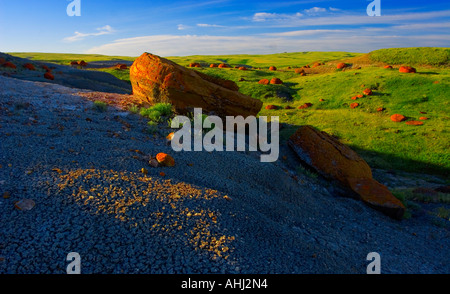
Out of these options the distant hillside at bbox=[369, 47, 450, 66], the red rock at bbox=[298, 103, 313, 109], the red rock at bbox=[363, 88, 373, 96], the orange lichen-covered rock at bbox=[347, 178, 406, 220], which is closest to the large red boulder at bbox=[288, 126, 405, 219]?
the orange lichen-covered rock at bbox=[347, 178, 406, 220]

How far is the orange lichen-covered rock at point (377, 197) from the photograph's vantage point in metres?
8.10

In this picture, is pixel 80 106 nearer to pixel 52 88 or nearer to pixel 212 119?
pixel 52 88

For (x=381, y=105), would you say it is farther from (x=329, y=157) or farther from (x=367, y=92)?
(x=329, y=157)

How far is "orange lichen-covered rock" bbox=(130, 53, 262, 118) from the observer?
38.4 feet

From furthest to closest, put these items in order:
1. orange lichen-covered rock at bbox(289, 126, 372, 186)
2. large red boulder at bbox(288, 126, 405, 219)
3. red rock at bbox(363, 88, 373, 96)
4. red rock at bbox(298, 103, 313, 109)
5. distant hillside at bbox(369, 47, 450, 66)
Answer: distant hillside at bbox(369, 47, 450, 66)
red rock at bbox(363, 88, 373, 96)
red rock at bbox(298, 103, 313, 109)
orange lichen-covered rock at bbox(289, 126, 372, 186)
large red boulder at bbox(288, 126, 405, 219)

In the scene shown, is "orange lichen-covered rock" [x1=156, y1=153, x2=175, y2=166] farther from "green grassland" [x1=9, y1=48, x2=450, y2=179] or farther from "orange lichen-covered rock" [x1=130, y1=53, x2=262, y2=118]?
"green grassland" [x1=9, y1=48, x2=450, y2=179]

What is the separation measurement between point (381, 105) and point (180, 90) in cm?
1881

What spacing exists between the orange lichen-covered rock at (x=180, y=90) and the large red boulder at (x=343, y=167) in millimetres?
3122

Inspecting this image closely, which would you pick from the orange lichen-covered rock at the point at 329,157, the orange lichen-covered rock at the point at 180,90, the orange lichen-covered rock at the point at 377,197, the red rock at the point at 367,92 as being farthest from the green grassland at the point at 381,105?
the orange lichen-covered rock at the point at 377,197

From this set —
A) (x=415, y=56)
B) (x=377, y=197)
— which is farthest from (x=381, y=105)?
(x=415, y=56)

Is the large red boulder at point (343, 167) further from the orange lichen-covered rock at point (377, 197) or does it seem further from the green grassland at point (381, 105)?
the green grassland at point (381, 105)

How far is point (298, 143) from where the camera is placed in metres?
11.5

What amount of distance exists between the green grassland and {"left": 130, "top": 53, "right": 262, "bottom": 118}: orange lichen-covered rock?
4.79 meters
